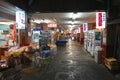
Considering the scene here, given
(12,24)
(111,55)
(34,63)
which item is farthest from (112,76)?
(12,24)

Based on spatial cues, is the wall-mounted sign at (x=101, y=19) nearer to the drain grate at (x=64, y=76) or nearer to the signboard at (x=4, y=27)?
the drain grate at (x=64, y=76)

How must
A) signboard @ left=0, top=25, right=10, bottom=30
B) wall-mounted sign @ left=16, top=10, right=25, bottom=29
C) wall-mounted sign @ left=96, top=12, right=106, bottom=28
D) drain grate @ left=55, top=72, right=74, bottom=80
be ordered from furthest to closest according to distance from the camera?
1. signboard @ left=0, top=25, right=10, bottom=30
2. wall-mounted sign @ left=96, top=12, right=106, bottom=28
3. wall-mounted sign @ left=16, top=10, right=25, bottom=29
4. drain grate @ left=55, top=72, right=74, bottom=80

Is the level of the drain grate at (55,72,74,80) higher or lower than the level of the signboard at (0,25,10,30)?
lower

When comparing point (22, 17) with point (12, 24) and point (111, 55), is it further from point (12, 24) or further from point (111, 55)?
point (111, 55)

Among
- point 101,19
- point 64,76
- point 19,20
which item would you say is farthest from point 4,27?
point 101,19

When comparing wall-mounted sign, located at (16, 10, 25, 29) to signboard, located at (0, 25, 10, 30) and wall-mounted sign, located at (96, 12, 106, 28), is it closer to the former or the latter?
signboard, located at (0, 25, 10, 30)

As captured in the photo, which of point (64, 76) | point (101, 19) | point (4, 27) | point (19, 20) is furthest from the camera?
point (4, 27)

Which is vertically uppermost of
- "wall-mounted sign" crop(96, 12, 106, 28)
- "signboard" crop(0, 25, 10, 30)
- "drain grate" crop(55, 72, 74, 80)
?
"wall-mounted sign" crop(96, 12, 106, 28)

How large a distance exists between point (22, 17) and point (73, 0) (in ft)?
11.1

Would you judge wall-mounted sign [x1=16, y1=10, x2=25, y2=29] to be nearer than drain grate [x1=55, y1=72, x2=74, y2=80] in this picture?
No

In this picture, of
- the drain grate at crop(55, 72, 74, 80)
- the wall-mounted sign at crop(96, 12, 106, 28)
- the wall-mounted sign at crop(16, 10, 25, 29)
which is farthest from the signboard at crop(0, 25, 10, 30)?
the wall-mounted sign at crop(96, 12, 106, 28)

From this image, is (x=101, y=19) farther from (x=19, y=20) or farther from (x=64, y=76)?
(x=19, y=20)

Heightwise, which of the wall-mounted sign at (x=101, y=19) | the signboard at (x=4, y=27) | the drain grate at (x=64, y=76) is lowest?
the drain grate at (x=64, y=76)

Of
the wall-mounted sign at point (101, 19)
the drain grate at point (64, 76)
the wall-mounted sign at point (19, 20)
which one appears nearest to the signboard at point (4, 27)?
the wall-mounted sign at point (19, 20)
